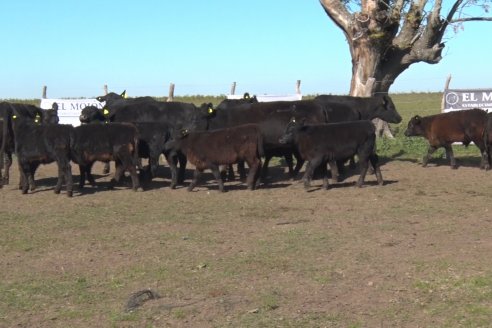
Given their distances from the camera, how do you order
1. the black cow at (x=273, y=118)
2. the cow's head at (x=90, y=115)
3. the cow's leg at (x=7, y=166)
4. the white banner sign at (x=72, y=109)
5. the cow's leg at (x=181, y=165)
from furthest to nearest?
the white banner sign at (x=72, y=109) → the cow's head at (x=90, y=115) → the cow's leg at (x=7, y=166) → the black cow at (x=273, y=118) → the cow's leg at (x=181, y=165)

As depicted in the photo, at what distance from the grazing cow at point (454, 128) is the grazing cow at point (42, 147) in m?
7.45

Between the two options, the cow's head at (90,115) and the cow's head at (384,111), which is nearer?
the cow's head at (90,115)

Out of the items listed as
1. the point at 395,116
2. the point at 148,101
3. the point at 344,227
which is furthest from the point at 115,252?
the point at 395,116

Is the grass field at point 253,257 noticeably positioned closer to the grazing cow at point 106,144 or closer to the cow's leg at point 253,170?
the cow's leg at point 253,170

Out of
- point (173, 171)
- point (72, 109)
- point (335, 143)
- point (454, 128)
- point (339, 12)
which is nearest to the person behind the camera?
point (335, 143)

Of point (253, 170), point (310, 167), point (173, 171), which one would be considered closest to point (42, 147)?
point (173, 171)

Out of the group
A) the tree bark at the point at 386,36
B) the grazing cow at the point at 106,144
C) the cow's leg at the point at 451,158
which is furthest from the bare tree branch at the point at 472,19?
the grazing cow at the point at 106,144

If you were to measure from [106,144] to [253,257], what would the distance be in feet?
18.8

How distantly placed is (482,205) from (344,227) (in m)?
2.58

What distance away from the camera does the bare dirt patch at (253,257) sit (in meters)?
5.79

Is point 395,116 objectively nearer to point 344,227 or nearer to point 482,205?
point 482,205

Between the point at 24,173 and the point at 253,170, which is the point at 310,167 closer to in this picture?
the point at 253,170

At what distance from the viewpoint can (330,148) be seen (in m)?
12.3

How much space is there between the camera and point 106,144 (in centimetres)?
1256
